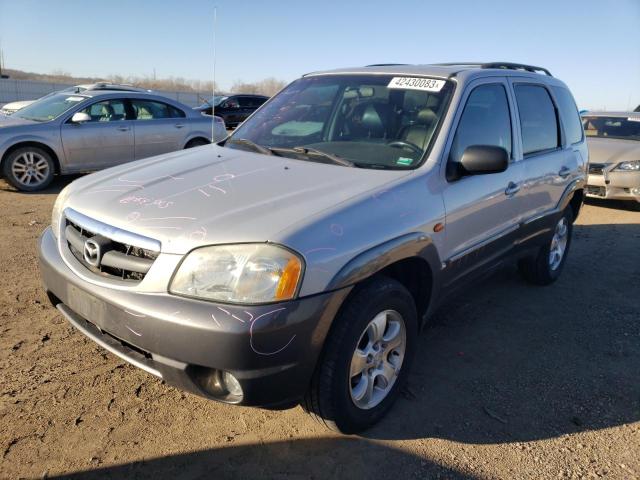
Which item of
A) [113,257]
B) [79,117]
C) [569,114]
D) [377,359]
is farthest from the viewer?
[79,117]

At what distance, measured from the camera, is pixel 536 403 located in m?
2.98

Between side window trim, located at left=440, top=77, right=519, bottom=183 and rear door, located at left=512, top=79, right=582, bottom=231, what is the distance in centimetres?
11

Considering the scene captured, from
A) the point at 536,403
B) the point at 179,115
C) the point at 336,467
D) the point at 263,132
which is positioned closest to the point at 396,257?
the point at 336,467

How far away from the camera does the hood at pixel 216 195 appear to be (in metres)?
2.18

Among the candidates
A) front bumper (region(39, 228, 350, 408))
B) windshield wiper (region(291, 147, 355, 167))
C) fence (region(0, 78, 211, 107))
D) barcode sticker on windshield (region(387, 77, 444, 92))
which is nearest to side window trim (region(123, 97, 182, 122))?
windshield wiper (region(291, 147, 355, 167))

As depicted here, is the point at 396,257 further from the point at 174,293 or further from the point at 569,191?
the point at 569,191

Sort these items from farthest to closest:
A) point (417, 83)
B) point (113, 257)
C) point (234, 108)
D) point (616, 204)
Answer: point (234, 108) → point (616, 204) → point (417, 83) → point (113, 257)

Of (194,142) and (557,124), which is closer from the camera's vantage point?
(557,124)

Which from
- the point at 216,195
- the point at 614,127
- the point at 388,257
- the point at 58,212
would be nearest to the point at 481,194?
the point at 388,257

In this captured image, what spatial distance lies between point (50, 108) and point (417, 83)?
23.0ft

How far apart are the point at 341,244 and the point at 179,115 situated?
25.1ft

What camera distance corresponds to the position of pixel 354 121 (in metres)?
3.37

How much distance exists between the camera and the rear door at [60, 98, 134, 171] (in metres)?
7.79

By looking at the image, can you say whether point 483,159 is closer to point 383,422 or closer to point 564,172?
point 383,422
